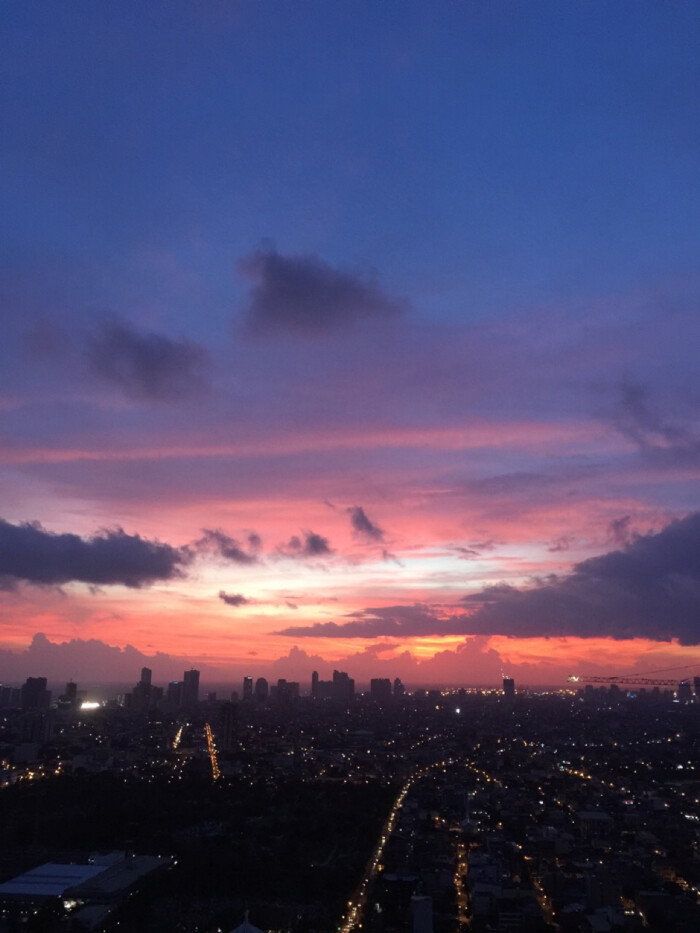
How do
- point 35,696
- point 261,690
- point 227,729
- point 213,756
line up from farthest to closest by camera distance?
point 261,690, point 35,696, point 227,729, point 213,756

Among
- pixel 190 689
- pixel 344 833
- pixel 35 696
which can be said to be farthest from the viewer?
pixel 190 689

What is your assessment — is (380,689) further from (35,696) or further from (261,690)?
(35,696)

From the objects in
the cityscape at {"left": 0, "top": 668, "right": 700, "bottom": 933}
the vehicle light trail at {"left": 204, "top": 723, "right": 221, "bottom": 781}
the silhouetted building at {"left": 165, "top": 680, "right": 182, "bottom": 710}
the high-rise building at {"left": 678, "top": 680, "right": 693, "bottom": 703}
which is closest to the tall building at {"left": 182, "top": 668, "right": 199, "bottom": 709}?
the silhouetted building at {"left": 165, "top": 680, "right": 182, "bottom": 710}

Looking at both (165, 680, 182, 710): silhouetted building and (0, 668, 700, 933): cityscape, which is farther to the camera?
Result: (165, 680, 182, 710): silhouetted building

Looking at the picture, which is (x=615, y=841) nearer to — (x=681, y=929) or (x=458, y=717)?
(x=681, y=929)

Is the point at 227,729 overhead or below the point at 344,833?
below

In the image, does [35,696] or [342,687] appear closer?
[35,696]

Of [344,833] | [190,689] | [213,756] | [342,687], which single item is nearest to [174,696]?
[190,689]

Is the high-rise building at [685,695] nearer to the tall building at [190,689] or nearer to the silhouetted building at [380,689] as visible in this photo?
the silhouetted building at [380,689]

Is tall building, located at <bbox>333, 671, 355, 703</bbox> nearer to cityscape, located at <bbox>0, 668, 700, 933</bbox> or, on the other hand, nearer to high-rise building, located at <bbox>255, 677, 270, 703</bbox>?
high-rise building, located at <bbox>255, 677, 270, 703</bbox>
